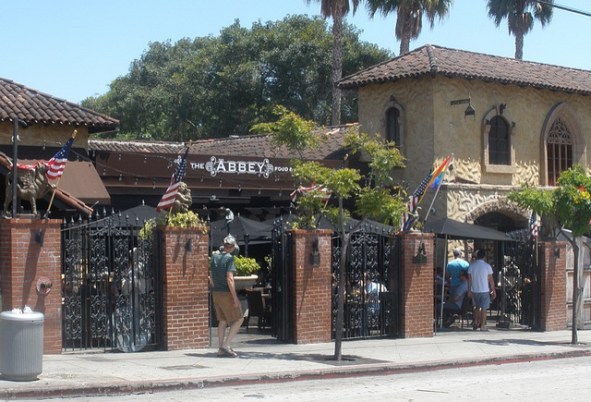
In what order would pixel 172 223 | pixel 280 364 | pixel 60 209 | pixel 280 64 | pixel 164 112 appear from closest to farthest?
pixel 280 364 < pixel 172 223 < pixel 60 209 < pixel 280 64 < pixel 164 112

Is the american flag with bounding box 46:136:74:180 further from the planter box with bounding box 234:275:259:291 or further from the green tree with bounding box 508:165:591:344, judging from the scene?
the green tree with bounding box 508:165:591:344

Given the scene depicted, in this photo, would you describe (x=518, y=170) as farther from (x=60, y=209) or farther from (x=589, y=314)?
(x=60, y=209)

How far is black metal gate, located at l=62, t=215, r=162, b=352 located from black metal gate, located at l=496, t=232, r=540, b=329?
936 cm

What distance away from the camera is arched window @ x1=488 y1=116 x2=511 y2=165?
29.1m

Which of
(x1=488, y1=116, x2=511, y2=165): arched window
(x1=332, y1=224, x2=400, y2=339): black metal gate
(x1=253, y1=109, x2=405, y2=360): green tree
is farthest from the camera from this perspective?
(x1=488, y1=116, x2=511, y2=165): arched window

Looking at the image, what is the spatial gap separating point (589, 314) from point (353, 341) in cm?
728

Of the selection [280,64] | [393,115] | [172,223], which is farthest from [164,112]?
[172,223]

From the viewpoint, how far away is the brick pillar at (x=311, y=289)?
18078mm

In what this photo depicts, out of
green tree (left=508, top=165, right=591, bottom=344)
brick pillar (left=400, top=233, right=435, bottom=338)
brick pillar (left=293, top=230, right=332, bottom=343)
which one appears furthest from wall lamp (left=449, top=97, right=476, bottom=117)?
brick pillar (left=293, top=230, right=332, bottom=343)

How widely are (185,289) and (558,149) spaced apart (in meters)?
17.4

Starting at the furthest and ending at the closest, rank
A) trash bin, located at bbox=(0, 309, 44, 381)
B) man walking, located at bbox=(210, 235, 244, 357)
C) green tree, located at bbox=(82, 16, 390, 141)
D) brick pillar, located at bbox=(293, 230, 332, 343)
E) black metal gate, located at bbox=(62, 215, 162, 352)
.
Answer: green tree, located at bbox=(82, 16, 390, 141) < brick pillar, located at bbox=(293, 230, 332, 343) < black metal gate, located at bbox=(62, 215, 162, 352) < man walking, located at bbox=(210, 235, 244, 357) < trash bin, located at bbox=(0, 309, 44, 381)

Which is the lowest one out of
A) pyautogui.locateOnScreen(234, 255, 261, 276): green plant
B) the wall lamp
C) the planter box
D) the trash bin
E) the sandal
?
the sandal

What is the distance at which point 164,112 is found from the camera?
181 ft

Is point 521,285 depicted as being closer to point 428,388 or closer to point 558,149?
point 558,149
